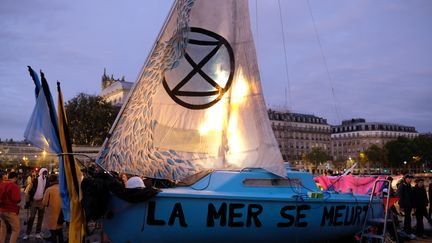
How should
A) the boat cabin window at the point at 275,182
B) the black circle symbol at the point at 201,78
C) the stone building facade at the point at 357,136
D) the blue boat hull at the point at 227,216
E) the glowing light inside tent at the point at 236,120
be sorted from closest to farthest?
the blue boat hull at the point at 227,216, the boat cabin window at the point at 275,182, the black circle symbol at the point at 201,78, the glowing light inside tent at the point at 236,120, the stone building facade at the point at 357,136

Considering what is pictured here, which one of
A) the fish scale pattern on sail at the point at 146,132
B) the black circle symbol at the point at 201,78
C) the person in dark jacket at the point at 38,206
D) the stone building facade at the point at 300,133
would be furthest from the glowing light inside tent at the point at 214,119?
the stone building facade at the point at 300,133

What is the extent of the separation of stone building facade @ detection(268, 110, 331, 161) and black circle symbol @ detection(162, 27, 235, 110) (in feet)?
299

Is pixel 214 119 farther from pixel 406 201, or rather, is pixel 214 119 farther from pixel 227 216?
pixel 406 201

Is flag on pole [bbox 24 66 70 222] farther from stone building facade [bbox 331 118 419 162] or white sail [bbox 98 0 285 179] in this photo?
stone building facade [bbox 331 118 419 162]

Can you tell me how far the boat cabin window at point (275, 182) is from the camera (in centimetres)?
889

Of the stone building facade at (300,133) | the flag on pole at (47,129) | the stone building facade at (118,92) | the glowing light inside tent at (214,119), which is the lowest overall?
the flag on pole at (47,129)

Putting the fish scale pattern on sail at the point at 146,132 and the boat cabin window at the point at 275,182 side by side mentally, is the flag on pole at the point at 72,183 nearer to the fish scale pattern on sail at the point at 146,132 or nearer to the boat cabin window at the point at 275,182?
the fish scale pattern on sail at the point at 146,132

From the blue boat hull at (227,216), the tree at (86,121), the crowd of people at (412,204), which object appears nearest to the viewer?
Result: the blue boat hull at (227,216)

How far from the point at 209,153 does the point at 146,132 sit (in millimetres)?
1630

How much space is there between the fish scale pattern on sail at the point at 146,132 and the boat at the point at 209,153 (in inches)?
0.9

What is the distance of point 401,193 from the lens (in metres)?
12.4

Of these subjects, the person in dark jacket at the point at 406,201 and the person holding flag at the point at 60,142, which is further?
the person in dark jacket at the point at 406,201

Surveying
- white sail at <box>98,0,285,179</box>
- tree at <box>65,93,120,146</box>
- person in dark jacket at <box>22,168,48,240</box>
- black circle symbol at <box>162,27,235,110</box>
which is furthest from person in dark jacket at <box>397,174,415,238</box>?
tree at <box>65,93,120,146</box>

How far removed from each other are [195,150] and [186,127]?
1.89 ft
